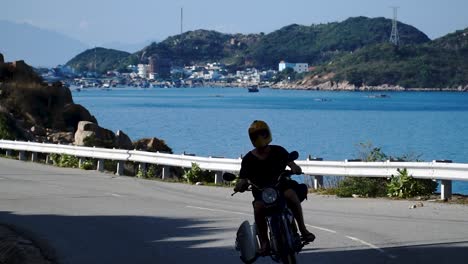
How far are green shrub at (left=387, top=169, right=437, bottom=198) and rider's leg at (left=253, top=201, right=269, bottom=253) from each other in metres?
9.76

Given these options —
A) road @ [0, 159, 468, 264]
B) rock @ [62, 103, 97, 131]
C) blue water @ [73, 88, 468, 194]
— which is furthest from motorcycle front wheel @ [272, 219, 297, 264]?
rock @ [62, 103, 97, 131]

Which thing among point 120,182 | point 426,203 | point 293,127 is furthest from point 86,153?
point 293,127

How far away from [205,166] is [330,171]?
458cm

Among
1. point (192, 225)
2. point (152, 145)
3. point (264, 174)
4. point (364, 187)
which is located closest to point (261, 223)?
point (264, 174)

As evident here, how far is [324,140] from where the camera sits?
262 feet

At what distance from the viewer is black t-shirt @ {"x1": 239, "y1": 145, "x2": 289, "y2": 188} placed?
33.4 feet

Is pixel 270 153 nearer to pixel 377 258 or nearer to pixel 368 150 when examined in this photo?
pixel 377 258

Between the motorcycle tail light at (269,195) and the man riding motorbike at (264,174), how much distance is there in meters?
0.16

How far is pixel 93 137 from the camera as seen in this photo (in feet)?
130

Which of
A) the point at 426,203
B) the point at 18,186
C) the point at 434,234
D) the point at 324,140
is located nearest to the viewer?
the point at 434,234

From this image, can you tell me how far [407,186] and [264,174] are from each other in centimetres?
989

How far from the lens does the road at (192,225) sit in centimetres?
1241

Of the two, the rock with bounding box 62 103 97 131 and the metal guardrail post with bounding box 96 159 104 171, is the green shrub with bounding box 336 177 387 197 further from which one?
the rock with bounding box 62 103 97 131

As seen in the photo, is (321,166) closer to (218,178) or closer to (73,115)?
(218,178)
